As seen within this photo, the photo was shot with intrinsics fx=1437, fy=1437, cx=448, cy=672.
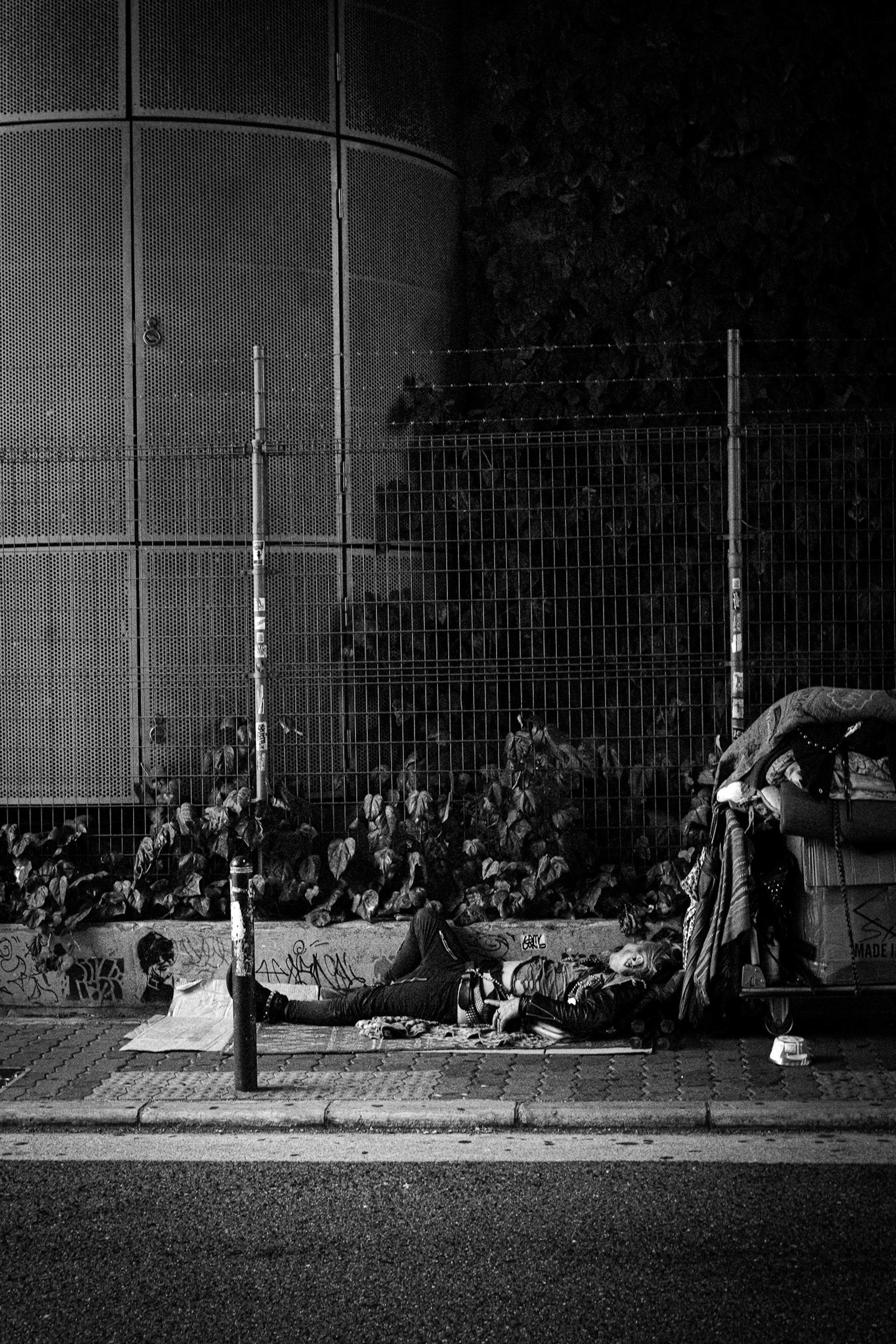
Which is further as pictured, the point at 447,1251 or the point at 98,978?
the point at 98,978

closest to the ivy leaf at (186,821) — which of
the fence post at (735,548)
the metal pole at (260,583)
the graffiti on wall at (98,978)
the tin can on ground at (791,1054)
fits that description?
the metal pole at (260,583)

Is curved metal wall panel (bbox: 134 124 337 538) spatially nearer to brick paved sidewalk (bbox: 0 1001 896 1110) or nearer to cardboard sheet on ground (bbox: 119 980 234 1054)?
cardboard sheet on ground (bbox: 119 980 234 1054)

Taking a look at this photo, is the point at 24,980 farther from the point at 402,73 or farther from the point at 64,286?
the point at 402,73

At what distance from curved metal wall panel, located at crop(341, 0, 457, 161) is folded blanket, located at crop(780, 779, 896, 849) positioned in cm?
661

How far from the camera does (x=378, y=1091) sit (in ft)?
22.3

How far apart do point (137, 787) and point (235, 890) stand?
294cm

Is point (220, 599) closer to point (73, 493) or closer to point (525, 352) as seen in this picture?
point (73, 493)

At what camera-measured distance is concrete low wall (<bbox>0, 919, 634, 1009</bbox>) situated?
8828 millimetres

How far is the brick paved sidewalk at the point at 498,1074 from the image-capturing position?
A: 6.65m

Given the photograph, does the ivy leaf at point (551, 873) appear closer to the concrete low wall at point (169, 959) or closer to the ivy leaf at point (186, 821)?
the concrete low wall at point (169, 959)

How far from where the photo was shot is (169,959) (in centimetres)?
885

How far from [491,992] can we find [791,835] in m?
1.86

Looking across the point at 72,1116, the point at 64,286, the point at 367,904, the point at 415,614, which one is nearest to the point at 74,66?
the point at 64,286

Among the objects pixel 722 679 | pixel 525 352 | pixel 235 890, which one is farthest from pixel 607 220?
pixel 235 890
